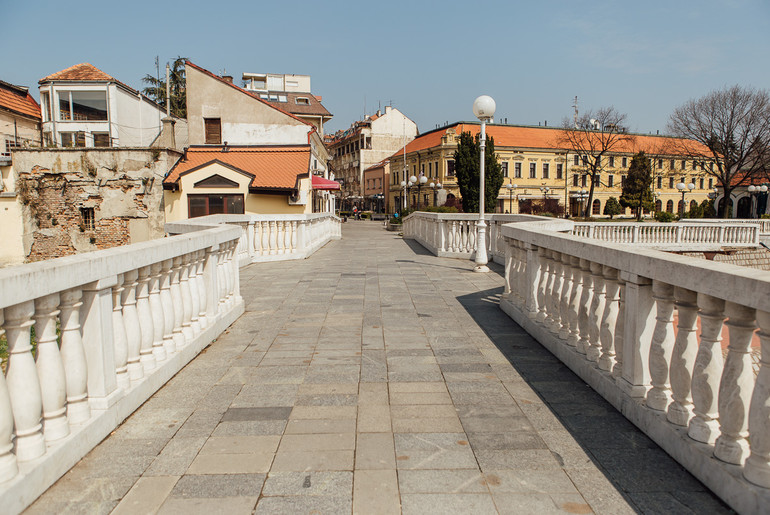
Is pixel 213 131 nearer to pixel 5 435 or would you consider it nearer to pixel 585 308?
pixel 585 308

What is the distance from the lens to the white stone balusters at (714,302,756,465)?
2346mm

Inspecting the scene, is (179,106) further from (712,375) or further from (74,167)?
(712,375)

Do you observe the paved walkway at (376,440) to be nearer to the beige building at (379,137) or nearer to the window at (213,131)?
the window at (213,131)

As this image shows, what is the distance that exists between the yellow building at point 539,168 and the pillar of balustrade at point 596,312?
59149mm

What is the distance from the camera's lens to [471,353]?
5043 mm

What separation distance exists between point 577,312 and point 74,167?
3064 centimetres

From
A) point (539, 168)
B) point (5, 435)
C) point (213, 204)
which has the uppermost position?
point (539, 168)

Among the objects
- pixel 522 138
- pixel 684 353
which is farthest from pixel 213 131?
pixel 522 138

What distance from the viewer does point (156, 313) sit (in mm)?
4086

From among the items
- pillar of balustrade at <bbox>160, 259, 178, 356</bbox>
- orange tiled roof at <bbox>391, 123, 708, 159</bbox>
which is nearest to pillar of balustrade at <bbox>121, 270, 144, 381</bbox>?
pillar of balustrade at <bbox>160, 259, 178, 356</bbox>

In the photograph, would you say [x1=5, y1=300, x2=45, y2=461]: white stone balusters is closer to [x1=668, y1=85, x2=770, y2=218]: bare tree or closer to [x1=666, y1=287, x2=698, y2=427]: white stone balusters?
[x1=666, y1=287, x2=698, y2=427]: white stone balusters

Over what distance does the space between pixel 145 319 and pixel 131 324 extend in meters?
0.22

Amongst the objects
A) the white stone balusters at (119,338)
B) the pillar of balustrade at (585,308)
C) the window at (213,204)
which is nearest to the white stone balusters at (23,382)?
the white stone balusters at (119,338)

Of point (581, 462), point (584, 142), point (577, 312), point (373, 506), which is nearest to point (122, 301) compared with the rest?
point (373, 506)
